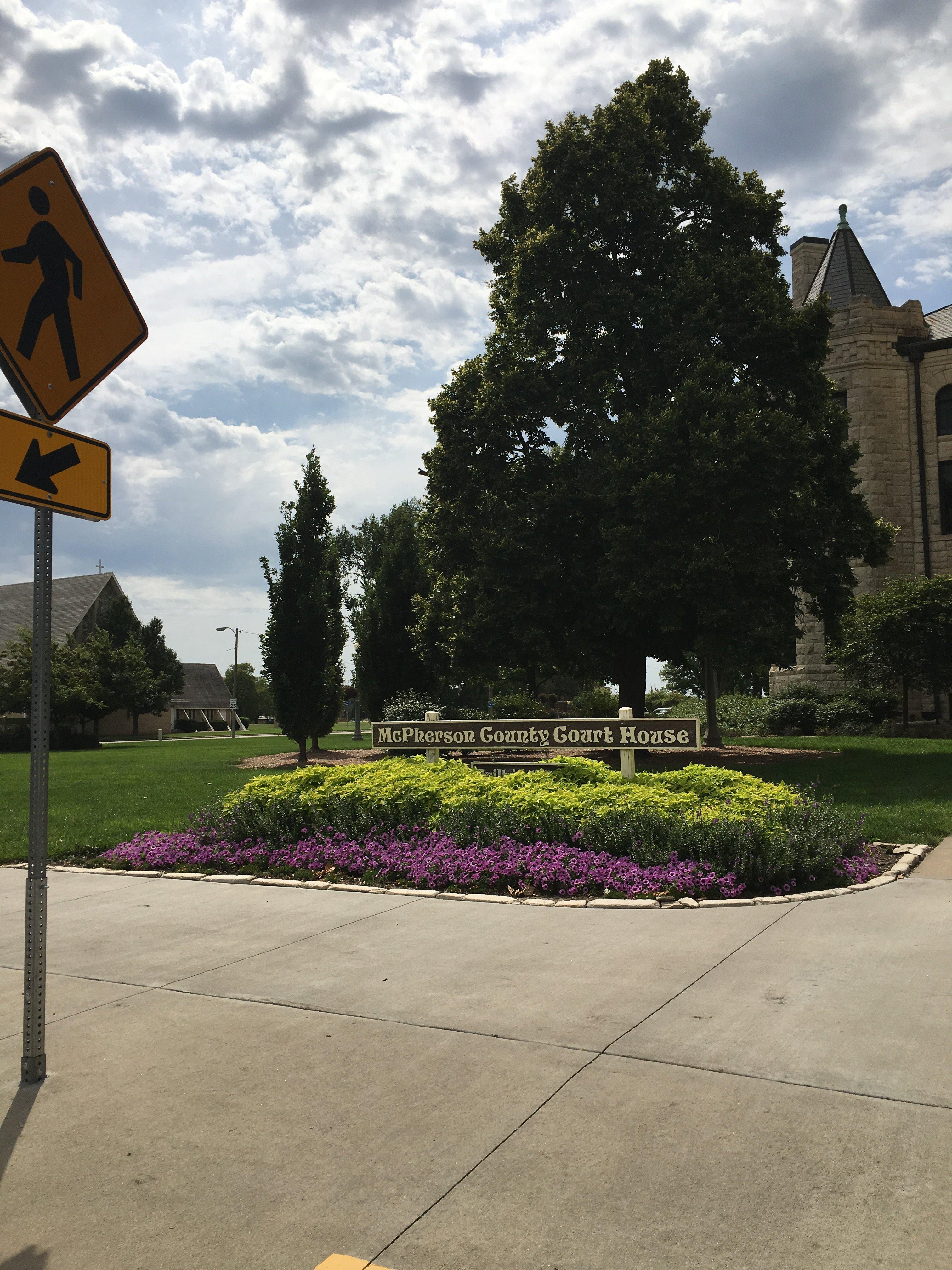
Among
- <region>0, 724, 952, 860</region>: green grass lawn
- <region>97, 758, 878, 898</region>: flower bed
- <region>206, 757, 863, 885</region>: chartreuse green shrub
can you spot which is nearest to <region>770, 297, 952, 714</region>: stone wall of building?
<region>0, 724, 952, 860</region>: green grass lawn

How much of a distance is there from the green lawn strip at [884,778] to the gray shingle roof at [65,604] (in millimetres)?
47620

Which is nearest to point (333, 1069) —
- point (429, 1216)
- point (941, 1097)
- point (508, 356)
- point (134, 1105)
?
point (134, 1105)

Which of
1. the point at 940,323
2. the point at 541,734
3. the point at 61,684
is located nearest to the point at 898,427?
the point at 940,323

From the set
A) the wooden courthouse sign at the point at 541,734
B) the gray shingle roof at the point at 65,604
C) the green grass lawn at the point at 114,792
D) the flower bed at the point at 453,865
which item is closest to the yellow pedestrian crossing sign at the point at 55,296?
the flower bed at the point at 453,865

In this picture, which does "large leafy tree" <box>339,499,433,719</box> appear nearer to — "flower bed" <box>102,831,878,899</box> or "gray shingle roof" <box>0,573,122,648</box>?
"flower bed" <box>102,831,878,899</box>

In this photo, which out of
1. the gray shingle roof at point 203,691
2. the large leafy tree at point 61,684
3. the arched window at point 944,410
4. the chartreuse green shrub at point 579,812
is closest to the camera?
the chartreuse green shrub at point 579,812

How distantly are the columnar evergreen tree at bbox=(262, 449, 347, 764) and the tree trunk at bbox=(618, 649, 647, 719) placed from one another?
890cm

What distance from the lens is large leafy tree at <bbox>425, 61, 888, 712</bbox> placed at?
696 inches

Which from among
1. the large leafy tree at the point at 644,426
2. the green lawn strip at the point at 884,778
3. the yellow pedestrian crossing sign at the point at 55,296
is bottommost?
the green lawn strip at the point at 884,778

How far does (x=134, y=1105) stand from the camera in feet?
12.4

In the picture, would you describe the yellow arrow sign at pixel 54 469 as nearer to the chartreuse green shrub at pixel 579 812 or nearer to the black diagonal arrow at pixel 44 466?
the black diagonal arrow at pixel 44 466

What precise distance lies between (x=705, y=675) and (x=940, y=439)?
11.6 metres

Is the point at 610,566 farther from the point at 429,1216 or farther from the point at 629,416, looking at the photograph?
the point at 429,1216

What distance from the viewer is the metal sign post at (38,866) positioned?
3.98m
